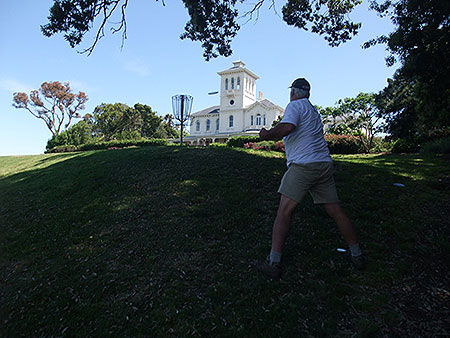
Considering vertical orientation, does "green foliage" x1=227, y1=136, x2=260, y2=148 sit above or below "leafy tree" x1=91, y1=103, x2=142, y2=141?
below

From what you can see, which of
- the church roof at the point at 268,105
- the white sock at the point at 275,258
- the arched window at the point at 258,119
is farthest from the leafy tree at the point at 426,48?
the arched window at the point at 258,119

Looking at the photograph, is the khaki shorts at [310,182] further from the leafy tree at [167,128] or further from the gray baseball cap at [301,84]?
A: the leafy tree at [167,128]

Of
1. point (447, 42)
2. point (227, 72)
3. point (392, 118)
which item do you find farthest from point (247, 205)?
point (227, 72)

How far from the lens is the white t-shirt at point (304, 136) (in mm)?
2826

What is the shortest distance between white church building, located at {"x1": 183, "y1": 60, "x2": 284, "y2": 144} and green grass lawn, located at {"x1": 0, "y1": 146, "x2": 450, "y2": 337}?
32.5 metres

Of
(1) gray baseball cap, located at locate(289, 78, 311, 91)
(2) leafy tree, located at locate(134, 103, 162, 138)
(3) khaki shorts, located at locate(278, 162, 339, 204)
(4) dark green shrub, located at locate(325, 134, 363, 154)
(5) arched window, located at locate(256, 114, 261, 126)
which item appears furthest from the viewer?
(2) leafy tree, located at locate(134, 103, 162, 138)

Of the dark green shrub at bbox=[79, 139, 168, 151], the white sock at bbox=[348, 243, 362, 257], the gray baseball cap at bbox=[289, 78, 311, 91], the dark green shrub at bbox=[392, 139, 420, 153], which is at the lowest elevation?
the white sock at bbox=[348, 243, 362, 257]

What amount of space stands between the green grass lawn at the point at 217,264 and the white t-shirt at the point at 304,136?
1138 millimetres

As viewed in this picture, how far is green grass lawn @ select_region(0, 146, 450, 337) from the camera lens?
240 centimetres

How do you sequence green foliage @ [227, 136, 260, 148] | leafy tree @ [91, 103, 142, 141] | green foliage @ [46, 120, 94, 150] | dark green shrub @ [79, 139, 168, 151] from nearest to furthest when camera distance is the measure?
green foliage @ [227, 136, 260, 148] → dark green shrub @ [79, 139, 168, 151] → green foliage @ [46, 120, 94, 150] → leafy tree @ [91, 103, 142, 141]

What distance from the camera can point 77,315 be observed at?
8.59 feet

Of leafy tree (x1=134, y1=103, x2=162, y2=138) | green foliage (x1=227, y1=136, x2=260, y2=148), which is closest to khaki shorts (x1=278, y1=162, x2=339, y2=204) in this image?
green foliage (x1=227, y1=136, x2=260, y2=148)

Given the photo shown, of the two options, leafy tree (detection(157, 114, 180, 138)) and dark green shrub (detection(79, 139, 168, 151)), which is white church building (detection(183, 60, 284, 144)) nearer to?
leafy tree (detection(157, 114, 180, 138))

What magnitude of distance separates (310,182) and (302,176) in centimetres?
10
